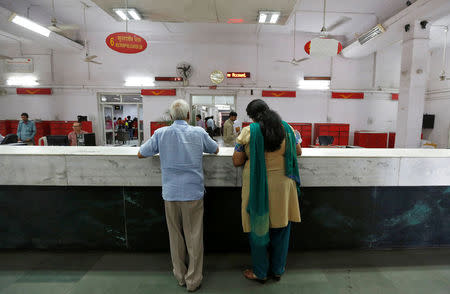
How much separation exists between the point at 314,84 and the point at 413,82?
3.57m

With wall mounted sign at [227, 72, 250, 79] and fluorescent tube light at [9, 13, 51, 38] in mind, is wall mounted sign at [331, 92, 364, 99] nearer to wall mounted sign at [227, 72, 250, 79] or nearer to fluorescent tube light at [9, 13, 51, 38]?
wall mounted sign at [227, 72, 250, 79]

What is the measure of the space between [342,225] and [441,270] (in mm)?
898

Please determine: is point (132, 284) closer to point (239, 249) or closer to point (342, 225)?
point (239, 249)

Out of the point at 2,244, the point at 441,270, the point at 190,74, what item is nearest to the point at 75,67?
the point at 190,74

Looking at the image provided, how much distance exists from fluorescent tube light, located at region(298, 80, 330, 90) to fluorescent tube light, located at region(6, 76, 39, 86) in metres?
10.9

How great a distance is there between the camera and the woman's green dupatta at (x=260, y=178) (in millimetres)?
1692

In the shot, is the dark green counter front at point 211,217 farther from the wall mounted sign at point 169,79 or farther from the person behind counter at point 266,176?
the wall mounted sign at point 169,79

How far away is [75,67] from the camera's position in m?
9.06

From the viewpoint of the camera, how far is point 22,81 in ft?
29.8

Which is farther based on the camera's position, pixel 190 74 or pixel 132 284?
pixel 190 74

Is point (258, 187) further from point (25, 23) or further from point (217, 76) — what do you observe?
point (217, 76)

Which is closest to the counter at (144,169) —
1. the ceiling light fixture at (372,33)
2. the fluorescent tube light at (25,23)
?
the fluorescent tube light at (25,23)

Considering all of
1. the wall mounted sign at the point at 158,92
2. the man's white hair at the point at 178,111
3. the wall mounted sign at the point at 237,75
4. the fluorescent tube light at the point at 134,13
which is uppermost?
the fluorescent tube light at the point at 134,13

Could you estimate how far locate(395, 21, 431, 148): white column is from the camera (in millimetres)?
5930
